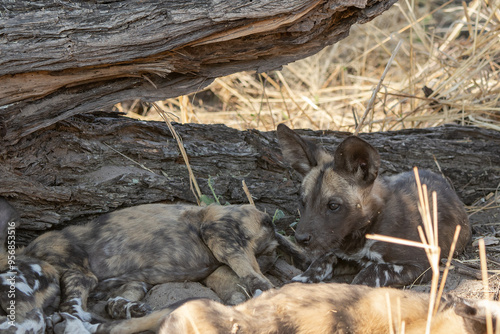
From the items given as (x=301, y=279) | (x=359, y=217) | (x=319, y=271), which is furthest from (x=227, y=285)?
(x=359, y=217)

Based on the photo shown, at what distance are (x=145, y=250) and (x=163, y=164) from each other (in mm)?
759

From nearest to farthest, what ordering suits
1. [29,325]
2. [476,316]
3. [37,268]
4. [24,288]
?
[476,316], [29,325], [24,288], [37,268]

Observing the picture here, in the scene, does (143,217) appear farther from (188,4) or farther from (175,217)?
(188,4)

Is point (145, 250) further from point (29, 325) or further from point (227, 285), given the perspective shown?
point (29, 325)

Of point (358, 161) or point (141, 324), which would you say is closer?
point (141, 324)

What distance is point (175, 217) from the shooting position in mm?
3852

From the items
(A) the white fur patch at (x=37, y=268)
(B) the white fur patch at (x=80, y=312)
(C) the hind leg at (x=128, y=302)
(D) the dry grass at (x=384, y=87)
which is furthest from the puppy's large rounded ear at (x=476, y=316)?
(D) the dry grass at (x=384, y=87)

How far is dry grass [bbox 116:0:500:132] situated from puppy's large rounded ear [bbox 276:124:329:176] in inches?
45.8

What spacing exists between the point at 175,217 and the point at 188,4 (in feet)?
4.65

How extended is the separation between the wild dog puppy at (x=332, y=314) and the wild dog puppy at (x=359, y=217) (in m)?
1.10

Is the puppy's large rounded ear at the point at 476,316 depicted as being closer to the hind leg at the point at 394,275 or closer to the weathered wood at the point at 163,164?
the hind leg at the point at 394,275

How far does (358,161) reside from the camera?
A: 363cm

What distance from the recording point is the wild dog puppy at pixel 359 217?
3543 mm

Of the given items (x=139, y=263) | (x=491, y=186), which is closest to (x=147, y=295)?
(x=139, y=263)
